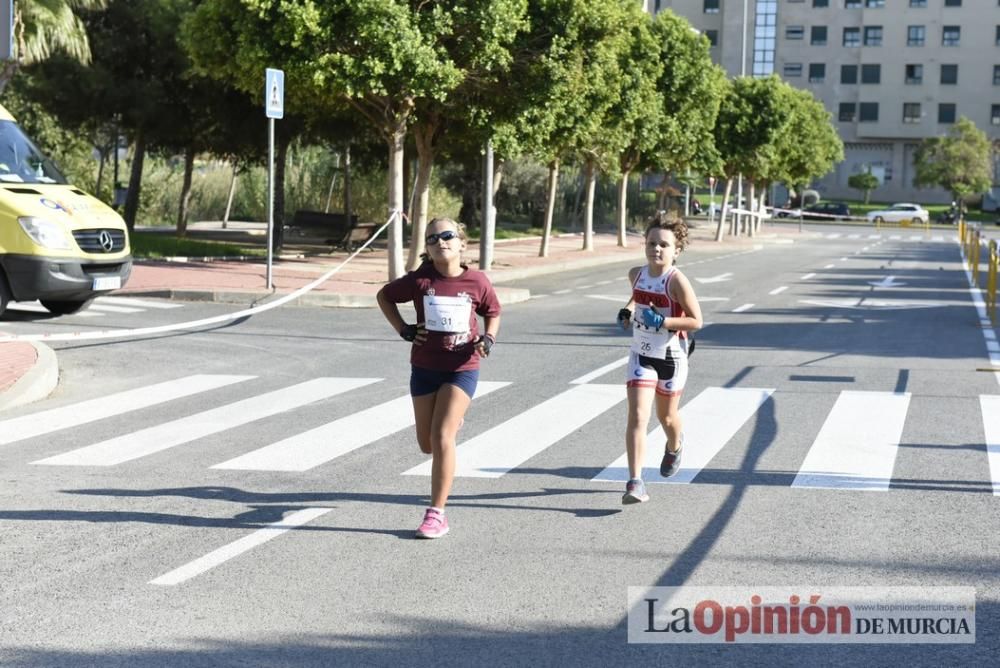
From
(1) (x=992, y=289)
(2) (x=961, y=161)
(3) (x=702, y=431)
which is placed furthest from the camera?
(2) (x=961, y=161)

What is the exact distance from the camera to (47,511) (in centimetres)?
743

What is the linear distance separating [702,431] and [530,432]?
1.27m

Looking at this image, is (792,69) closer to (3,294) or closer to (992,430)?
(3,294)

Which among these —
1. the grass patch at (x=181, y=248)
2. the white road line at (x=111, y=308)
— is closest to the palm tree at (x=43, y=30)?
the grass patch at (x=181, y=248)

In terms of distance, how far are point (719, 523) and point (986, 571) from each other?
1.43 metres

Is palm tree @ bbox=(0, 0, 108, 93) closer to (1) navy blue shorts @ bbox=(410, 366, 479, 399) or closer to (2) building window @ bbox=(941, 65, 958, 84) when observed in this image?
(1) navy blue shorts @ bbox=(410, 366, 479, 399)

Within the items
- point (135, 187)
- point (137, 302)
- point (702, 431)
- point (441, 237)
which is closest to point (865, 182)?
point (135, 187)

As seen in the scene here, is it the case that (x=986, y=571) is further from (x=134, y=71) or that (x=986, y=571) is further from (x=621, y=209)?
(x=621, y=209)

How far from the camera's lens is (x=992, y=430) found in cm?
1044

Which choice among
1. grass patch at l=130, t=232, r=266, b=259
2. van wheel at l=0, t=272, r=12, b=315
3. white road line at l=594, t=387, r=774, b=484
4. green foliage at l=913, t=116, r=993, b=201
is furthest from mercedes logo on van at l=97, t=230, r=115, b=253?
green foliage at l=913, t=116, r=993, b=201

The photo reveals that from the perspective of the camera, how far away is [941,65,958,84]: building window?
104m

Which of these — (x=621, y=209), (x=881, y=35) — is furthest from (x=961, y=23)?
(x=621, y=209)

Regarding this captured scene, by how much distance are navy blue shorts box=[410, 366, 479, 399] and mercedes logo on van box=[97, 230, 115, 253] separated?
10066mm

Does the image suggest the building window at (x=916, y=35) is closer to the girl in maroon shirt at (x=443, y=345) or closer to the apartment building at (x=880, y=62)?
the apartment building at (x=880, y=62)
